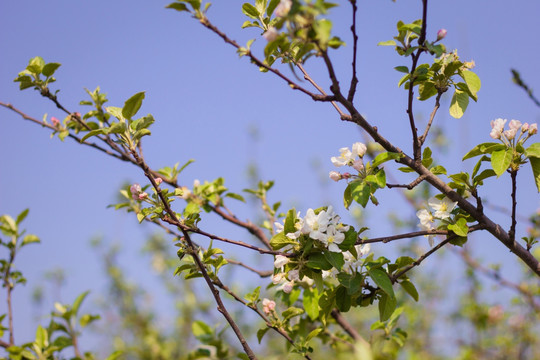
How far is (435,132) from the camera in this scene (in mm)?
4828

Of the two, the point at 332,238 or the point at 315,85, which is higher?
the point at 315,85

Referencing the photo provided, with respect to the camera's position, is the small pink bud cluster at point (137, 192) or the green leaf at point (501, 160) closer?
the green leaf at point (501, 160)

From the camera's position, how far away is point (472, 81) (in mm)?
1502

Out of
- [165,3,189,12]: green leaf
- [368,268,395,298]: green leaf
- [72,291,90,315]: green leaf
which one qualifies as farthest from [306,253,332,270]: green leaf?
[72,291,90,315]: green leaf

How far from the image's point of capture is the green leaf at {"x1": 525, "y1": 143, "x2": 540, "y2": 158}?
141 centimetres

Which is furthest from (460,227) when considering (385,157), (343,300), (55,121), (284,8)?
(55,121)

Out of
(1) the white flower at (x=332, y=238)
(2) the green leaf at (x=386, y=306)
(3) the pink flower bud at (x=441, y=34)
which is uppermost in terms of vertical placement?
(3) the pink flower bud at (x=441, y=34)

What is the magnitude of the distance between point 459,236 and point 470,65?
58 cm

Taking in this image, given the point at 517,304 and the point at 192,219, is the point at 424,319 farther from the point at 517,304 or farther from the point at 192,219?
the point at 192,219

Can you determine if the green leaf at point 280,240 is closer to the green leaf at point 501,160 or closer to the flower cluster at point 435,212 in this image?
the flower cluster at point 435,212

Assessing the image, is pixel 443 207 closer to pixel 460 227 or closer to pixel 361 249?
pixel 460 227

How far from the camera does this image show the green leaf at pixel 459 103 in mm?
1596

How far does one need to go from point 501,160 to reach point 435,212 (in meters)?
0.27

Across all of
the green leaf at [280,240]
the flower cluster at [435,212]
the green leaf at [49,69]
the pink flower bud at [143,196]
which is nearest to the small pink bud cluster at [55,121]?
the green leaf at [49,69]
